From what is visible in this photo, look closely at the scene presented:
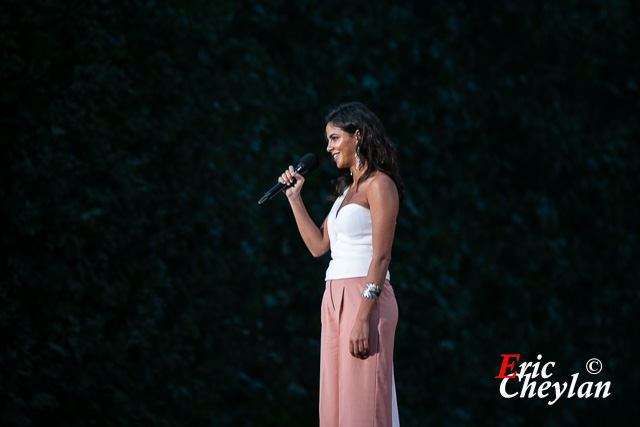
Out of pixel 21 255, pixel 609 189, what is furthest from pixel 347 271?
pixel 609 189

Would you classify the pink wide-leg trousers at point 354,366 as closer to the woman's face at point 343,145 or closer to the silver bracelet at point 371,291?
the silver bracelet at point 371,291

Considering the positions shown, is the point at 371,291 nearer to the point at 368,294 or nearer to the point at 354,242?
the point at 368,294

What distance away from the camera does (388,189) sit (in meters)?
2.71

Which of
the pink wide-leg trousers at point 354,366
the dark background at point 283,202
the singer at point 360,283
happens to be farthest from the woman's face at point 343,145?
the dark background at point 283,202

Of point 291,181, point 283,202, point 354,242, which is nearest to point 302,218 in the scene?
point 291,181

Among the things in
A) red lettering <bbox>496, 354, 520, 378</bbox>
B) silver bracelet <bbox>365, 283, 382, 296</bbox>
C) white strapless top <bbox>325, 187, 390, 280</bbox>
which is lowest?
silver bracelet <bbox>365, 283, 382, 296</bbox>

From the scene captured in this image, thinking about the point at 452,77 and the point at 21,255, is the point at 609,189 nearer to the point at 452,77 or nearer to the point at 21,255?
the point at 452,77

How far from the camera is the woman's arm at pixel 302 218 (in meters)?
2.94

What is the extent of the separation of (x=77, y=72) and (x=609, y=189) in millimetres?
3908

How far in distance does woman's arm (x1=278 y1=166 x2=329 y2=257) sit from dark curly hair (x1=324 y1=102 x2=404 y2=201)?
0.89ft

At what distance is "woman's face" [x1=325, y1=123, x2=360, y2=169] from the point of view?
2848 millimetres

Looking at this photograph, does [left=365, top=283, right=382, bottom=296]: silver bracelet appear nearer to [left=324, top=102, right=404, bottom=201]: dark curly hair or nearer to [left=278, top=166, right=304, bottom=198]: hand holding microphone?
[left=324, top=102, right=404, bottom=201]: dark curly hair

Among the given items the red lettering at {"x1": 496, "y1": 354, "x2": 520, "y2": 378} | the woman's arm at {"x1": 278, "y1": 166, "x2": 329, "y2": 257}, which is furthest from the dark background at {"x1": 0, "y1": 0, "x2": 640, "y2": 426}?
the woman's arm at {"x1": 278, "y1": 166, "x2": 329, "y2": 257}

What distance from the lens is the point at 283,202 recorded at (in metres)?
4.57
